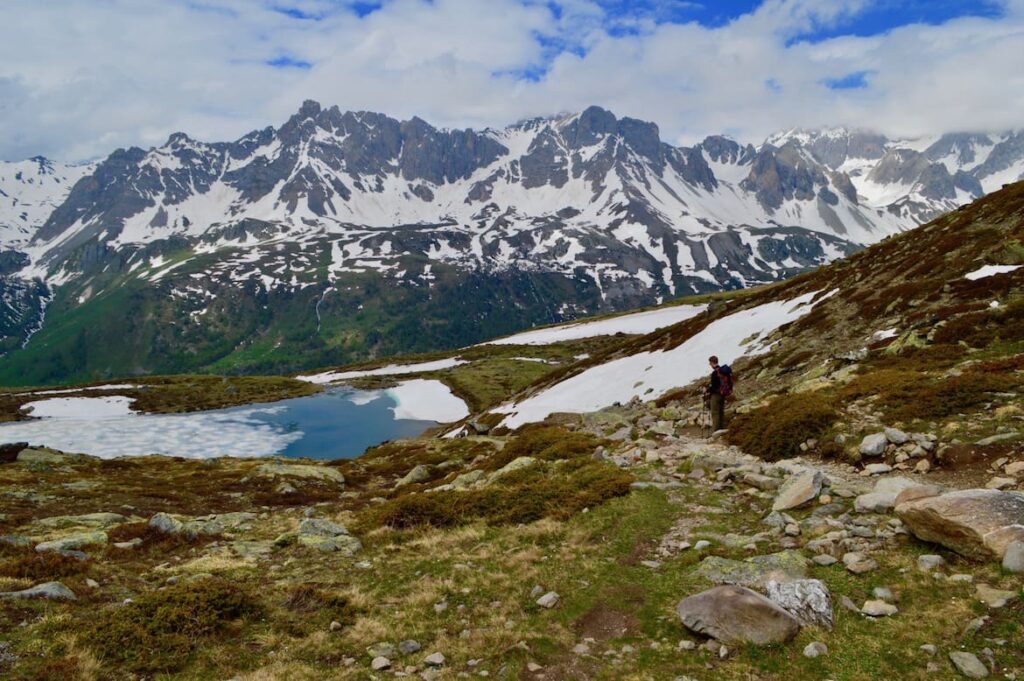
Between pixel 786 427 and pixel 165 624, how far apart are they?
2041 cm

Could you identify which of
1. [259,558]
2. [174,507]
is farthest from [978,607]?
[174,507]

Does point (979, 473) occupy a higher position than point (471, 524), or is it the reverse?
point (979, 473)

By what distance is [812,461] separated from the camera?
63.0 ft

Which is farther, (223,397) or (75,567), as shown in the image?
(223,397)

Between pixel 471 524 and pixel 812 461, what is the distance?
474 inches

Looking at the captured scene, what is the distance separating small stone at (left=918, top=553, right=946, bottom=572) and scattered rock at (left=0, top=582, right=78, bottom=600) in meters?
17.8

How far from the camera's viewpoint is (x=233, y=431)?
104m

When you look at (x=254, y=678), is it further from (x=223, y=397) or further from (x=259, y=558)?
(x=223, y=397)

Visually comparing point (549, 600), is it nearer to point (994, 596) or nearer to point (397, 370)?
point (994, 596)

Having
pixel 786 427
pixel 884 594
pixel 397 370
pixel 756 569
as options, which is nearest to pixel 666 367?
pixel 786 427

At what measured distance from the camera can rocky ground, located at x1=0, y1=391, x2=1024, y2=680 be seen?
933 cm

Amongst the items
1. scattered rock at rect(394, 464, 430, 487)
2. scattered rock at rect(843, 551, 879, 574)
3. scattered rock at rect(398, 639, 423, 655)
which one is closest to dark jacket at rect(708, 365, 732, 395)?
scattered rock at rect(843, 551, 879, 574)

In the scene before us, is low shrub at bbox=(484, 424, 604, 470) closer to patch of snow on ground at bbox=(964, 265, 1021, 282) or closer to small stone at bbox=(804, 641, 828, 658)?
small stone at bbox=(804, 641, 828, 658)

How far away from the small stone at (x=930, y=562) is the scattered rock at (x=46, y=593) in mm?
17794
